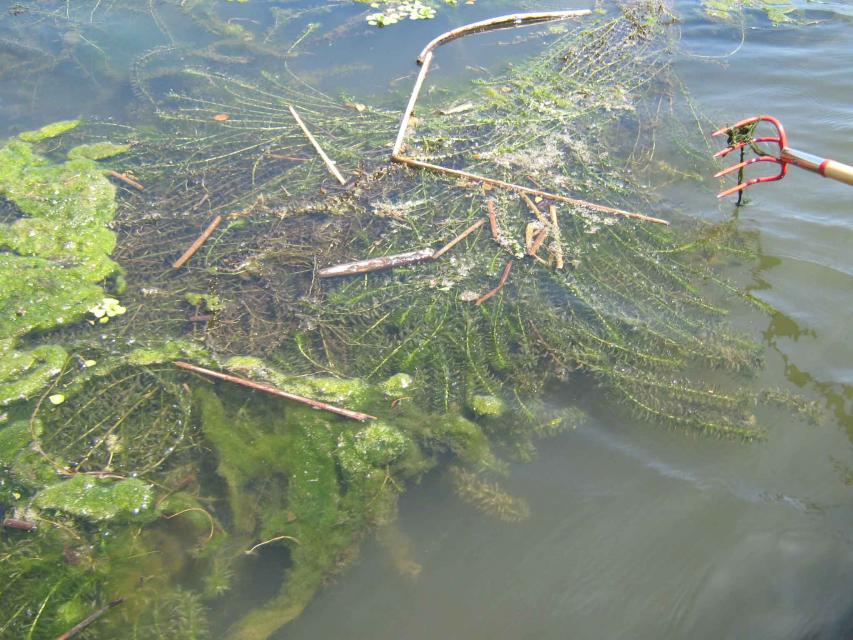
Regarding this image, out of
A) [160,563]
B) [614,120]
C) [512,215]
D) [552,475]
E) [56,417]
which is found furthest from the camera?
[614,120]

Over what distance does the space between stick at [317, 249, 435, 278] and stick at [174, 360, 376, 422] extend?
3.15 feet

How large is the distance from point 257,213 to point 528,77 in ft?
9.84

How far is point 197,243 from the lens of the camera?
13.8 ft

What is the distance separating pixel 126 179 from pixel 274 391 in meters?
2.74

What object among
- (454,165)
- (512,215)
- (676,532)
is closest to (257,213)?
(454,165)

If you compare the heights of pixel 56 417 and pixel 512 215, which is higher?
pixel 512 215

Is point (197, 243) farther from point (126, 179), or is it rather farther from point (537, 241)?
point (537, 241)

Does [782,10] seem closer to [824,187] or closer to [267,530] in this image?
[824,187]

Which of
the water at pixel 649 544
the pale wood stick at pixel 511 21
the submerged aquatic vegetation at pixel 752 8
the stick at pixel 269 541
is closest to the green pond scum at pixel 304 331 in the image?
the stick at pixel 269 541

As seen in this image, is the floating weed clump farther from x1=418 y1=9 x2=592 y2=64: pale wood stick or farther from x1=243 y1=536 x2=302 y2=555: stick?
x1=418 y1=9 x2=592 y2=64: pale wood stick

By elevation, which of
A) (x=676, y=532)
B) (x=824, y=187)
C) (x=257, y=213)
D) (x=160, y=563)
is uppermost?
(x=824, y=187)

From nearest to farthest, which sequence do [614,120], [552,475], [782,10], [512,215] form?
[552,475] < [512,215] < [614,120] < [782,10]

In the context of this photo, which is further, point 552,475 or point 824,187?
point 824,187

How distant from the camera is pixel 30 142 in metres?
5.26
